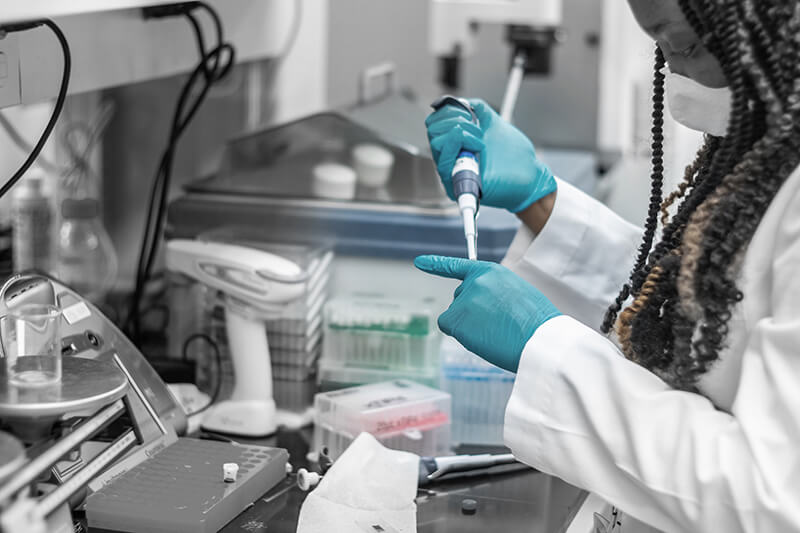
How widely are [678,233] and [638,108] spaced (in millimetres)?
2452

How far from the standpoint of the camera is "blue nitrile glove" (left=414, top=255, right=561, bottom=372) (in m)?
1.04

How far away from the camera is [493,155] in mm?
1380

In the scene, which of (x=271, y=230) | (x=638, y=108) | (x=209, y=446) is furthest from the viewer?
(x=638, y=108)

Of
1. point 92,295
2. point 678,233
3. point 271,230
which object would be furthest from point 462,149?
point 92,295

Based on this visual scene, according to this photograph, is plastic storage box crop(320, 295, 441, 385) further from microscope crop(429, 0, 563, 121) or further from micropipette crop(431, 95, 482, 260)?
microscope crop(429, 0, 563, 121)

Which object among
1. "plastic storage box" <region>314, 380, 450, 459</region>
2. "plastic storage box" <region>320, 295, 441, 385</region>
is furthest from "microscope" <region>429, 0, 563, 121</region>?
"plastic storage box" <region>314, 380, 450, 459</region>

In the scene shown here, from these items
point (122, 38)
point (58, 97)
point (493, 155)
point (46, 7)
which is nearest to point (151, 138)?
point (122, 38)

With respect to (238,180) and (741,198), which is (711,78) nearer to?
(741,198)

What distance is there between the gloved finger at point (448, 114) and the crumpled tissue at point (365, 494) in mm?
405

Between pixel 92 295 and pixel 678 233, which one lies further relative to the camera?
pixel 92 295

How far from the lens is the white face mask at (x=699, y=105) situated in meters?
1.05

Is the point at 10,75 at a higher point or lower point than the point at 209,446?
higher

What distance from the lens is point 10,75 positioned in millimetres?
1189

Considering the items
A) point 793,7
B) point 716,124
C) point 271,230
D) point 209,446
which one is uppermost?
point 793,7
